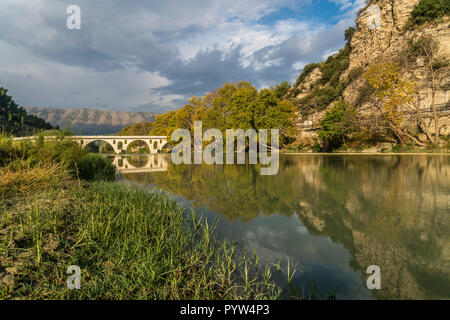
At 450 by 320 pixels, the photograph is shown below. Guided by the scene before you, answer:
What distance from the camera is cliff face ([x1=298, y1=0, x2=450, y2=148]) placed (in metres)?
23.6

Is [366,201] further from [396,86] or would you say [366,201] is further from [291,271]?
[396,86]

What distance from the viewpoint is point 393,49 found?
31.4 meters

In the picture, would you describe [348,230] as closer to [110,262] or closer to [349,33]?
[110,262]

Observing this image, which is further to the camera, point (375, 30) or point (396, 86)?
point (375, 30)

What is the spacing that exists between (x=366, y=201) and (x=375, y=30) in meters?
40.4

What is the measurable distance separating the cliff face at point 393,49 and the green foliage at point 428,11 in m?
0.94

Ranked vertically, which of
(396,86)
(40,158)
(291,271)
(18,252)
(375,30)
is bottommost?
(291,271)

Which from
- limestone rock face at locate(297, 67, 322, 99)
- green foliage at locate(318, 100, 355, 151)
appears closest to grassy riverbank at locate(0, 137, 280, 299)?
green foliage at locate(318, 100, 355, 151)

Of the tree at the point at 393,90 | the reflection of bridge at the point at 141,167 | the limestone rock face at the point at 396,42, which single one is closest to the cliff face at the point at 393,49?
the limestone rock face at the point at 396,42

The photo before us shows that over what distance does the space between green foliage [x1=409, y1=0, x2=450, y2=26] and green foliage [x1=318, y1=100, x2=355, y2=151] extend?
45.7 feet
